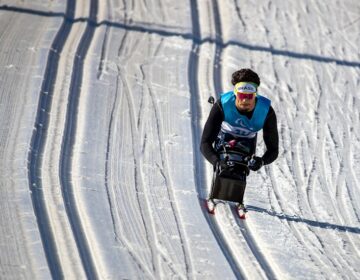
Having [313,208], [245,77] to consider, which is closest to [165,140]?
[313,208]

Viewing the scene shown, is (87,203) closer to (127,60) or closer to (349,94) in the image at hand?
(127,60)

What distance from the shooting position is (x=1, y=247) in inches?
286

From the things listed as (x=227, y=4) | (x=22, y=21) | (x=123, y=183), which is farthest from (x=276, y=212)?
(x=227, y=4)

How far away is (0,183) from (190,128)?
3.43 metres

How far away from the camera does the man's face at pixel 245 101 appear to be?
8.60 meters

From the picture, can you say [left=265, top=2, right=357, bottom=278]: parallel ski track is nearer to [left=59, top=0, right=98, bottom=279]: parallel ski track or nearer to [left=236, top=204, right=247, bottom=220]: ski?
[left=236, top=204, right=247, bottom=220]: ski

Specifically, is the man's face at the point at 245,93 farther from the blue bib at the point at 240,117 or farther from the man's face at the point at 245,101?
the blue bib at the point at 240,117

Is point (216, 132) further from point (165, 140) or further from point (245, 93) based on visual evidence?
point (165, 140)

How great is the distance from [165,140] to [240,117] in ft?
7.01

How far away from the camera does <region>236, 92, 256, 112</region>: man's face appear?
8602 millimetres

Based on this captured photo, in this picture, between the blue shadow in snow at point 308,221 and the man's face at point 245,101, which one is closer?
the man's face at point 245,101

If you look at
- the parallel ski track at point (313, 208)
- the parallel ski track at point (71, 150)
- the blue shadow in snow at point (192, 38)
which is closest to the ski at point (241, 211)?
the parallel ski track at point (313, 208)

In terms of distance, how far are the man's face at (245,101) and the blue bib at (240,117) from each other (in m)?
0.07

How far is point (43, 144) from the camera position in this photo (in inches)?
388
